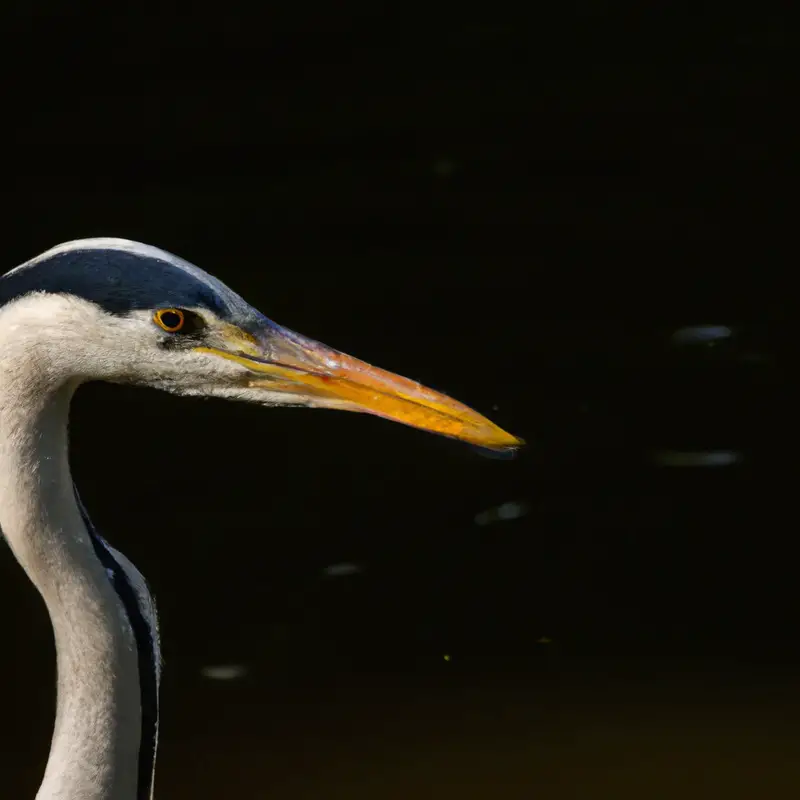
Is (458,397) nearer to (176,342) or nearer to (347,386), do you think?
(347,386)

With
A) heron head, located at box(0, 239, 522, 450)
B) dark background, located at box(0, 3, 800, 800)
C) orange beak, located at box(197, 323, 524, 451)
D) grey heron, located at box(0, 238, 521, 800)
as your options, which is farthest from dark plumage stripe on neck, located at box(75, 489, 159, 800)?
dark background, located at box(0, 3, 800, 800)

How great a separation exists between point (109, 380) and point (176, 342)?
113mm

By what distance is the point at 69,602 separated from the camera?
6.37 feet

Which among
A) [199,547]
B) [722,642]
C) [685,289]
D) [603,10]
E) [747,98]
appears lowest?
[722,642]

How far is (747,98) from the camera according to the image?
18.4 feet

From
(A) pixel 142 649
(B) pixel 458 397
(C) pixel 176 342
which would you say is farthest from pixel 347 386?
(B) pixel 458 397

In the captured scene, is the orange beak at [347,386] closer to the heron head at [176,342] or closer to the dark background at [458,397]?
the heron head at [176,342]

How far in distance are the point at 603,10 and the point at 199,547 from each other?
314 cm

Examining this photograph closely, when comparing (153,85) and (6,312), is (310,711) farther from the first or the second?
(153,85)

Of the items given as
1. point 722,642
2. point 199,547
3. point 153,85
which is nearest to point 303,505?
point 199,547

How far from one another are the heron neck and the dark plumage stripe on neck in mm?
10

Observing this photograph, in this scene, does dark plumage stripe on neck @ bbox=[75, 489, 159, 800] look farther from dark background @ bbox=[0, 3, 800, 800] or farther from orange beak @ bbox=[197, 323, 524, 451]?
dark background @ bbox=[0, 3, 800, 800]

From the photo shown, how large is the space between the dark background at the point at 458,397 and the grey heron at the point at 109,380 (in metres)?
1.42

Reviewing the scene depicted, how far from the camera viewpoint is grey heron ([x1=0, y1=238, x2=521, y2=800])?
1869 mm
